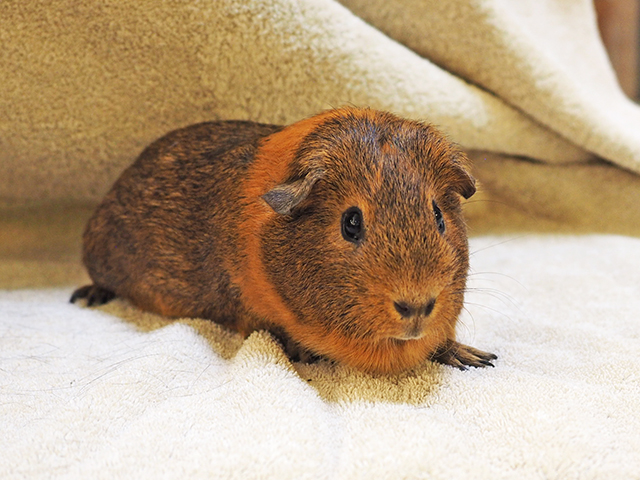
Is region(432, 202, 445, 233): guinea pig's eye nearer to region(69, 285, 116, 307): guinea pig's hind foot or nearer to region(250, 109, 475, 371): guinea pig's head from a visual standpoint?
region(250, 109, 475, 371): guinea pig's head

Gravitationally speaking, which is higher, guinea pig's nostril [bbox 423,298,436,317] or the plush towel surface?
guinea pig's nostril [bbox 423,298,436,317]

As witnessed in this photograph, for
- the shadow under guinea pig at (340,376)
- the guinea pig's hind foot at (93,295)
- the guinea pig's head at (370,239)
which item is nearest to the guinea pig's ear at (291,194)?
the guinea pig's head at (370,239)

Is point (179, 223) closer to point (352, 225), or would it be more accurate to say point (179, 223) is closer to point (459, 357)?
point (352, 225)

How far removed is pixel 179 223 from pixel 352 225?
652 mm

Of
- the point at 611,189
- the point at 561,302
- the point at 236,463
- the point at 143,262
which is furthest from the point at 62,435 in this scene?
the point at 611,189

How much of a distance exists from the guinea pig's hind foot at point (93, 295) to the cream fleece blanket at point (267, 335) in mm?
72

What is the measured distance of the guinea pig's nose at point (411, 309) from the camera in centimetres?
113

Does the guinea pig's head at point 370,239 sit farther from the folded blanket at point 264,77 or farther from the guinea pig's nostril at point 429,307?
the folded blanket at point 264,77

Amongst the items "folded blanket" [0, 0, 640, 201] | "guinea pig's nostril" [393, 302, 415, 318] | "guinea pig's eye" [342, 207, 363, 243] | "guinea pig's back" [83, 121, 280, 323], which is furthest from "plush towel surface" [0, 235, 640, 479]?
"folded blanket" [0, 0, 640, 201]

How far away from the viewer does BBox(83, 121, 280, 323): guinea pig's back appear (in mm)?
1572

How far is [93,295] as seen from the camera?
199cm

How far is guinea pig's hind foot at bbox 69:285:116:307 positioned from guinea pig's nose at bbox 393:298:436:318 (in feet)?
4.02

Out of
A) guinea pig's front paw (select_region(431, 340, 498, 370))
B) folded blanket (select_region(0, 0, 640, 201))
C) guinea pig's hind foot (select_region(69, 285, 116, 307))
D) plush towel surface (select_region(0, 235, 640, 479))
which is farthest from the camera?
guinea pig's hind foot (select_region(69, 285, 116, 307))

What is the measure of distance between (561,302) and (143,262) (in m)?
1.31
